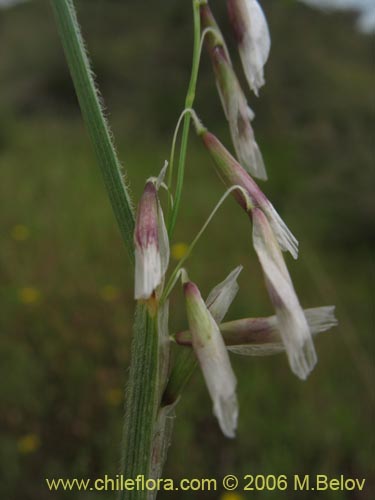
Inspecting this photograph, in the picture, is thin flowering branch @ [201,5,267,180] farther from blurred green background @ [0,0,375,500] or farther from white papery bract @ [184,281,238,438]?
blurred green background @ [0,0,375,500]

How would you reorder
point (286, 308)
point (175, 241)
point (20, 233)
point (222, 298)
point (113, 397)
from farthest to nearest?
point (175, 241), point (20, 233), point (113, 397), point (222, 298), point (286, 308)

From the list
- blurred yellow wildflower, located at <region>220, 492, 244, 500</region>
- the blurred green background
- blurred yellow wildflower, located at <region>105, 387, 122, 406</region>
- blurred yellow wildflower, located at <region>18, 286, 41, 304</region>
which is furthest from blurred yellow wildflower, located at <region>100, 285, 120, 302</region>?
blurred yellow wildflower, located at <region>220, 492, 244, 500</region>

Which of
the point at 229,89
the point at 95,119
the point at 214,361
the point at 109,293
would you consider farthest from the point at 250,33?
the point at 109,293

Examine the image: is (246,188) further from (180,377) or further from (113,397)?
(113,397)

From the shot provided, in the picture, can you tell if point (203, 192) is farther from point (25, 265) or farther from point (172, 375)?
point (172, 375)

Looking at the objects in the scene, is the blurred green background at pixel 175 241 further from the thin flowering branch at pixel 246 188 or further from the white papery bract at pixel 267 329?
the white papery bract at pixel 267 329

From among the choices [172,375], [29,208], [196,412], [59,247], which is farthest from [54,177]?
[172,375]

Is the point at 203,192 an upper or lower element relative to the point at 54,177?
lower
